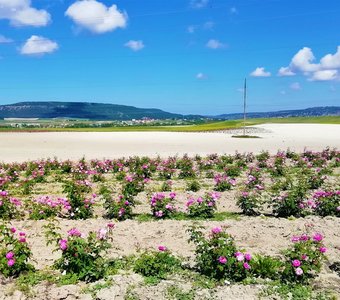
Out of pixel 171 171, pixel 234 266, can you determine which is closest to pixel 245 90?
pixel 171 171

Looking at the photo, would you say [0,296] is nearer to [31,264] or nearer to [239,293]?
[31,264]

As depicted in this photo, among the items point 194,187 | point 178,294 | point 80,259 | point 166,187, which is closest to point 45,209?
point 80,259

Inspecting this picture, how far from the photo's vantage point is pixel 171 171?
59.2 feet

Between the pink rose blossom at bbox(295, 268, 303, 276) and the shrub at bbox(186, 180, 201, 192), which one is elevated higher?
the pink rose blossom at bbox(295, 268, 303, 276)

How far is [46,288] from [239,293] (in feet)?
9.80

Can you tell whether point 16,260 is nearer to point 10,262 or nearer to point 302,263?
point 10,262

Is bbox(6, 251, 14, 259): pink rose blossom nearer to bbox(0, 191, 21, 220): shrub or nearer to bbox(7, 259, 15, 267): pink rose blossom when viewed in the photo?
bbox(7, 259, 15, 267): pink rose blossom

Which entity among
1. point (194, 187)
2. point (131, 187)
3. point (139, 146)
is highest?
point (131, 187)

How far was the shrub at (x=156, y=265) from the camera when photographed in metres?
6.85

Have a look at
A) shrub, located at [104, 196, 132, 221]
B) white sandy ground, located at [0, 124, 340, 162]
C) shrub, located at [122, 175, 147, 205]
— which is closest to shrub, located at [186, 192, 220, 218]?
shrub, located at [104, 196, 132, 221]

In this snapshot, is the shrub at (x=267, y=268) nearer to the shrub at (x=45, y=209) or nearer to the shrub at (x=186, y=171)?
the shrub at (x=45, y=209)

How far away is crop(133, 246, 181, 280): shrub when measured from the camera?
6.85 metres

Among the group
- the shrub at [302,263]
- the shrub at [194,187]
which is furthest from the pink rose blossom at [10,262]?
the shrub at [194,187]

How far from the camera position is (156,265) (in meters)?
6.85
